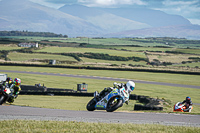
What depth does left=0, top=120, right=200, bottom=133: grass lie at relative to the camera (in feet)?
36.8

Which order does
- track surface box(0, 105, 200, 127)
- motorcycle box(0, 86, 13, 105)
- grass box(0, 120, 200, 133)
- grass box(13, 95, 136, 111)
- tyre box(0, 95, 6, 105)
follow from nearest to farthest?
1. grass box(0, 120, 200, 133)
2. track surface box(0, 105, 200, 127)
3. tyre box(0, 95, 6, 105)
4. motorcycle box(0, 86, 13, 105)
5. grass box(13, 95, 136, 111)

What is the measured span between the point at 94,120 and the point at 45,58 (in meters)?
83.3

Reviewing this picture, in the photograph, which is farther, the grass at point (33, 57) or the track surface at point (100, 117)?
the grass at point (33, 57)

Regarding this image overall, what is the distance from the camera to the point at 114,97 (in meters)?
15.9

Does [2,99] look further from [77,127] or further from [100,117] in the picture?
[77,127]

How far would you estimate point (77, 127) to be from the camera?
11.8 metres

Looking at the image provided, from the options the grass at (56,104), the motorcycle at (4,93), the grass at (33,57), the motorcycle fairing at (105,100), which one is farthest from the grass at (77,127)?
the grass at (33,57)

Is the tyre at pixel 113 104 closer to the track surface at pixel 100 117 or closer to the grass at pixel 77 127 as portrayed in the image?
the track surface at pixel 100 117

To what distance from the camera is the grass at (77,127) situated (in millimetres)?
11203

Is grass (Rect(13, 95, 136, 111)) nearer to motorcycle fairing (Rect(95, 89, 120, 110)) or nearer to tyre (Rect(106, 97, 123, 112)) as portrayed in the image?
motorcycle fairing (Rect(95, 89, 120, 110))

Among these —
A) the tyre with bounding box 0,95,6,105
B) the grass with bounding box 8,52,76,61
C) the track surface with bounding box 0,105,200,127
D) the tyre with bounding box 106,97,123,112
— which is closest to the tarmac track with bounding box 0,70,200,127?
the track surface with bounding box 0,105,200,127

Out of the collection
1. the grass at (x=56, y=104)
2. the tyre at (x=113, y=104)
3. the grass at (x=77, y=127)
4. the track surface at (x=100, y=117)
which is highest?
the tyre at (x=113, y=104)

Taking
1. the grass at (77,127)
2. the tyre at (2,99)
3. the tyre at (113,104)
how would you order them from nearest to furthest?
1. the grass at (77,127)
2. the tyre at (113,104)
3. the tyre at (2,99)

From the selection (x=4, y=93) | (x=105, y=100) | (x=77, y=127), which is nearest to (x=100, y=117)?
(x=105, y=100)
